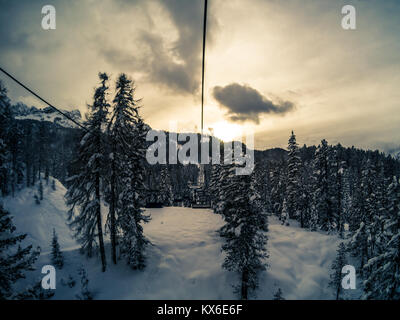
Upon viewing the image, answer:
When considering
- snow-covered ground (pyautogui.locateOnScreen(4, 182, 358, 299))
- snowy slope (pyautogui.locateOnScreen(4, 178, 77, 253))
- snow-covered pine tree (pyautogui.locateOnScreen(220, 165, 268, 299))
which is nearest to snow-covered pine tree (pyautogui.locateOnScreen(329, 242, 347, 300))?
snow-covered ground (pyautogui.locateOnScreen(4, 182, 358, 299))

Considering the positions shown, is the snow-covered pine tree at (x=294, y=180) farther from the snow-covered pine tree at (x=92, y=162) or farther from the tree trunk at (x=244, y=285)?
the snow-covered pine tree at (x=92, y=162)

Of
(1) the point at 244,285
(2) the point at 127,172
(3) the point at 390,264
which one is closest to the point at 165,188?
(2) the point at 127,172

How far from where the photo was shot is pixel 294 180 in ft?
116

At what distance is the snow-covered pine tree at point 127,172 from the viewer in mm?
16016

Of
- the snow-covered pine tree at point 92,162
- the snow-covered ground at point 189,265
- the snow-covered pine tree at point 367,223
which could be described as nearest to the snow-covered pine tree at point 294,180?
the snow-covered ground at point 189,265

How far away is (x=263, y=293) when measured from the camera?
55.7ft

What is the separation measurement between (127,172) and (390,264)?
65.1 feet

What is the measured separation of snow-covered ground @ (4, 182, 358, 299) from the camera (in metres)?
15.5

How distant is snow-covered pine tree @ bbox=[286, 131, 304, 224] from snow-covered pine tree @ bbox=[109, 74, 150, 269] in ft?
96.8

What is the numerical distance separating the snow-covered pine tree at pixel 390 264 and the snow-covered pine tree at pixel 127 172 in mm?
17639

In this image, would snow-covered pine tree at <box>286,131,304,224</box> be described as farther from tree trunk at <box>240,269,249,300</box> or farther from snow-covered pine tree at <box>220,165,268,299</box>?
tree trunk at <box>240,269,249,300</box>

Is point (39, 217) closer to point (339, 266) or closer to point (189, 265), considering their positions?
point (189, 265)
